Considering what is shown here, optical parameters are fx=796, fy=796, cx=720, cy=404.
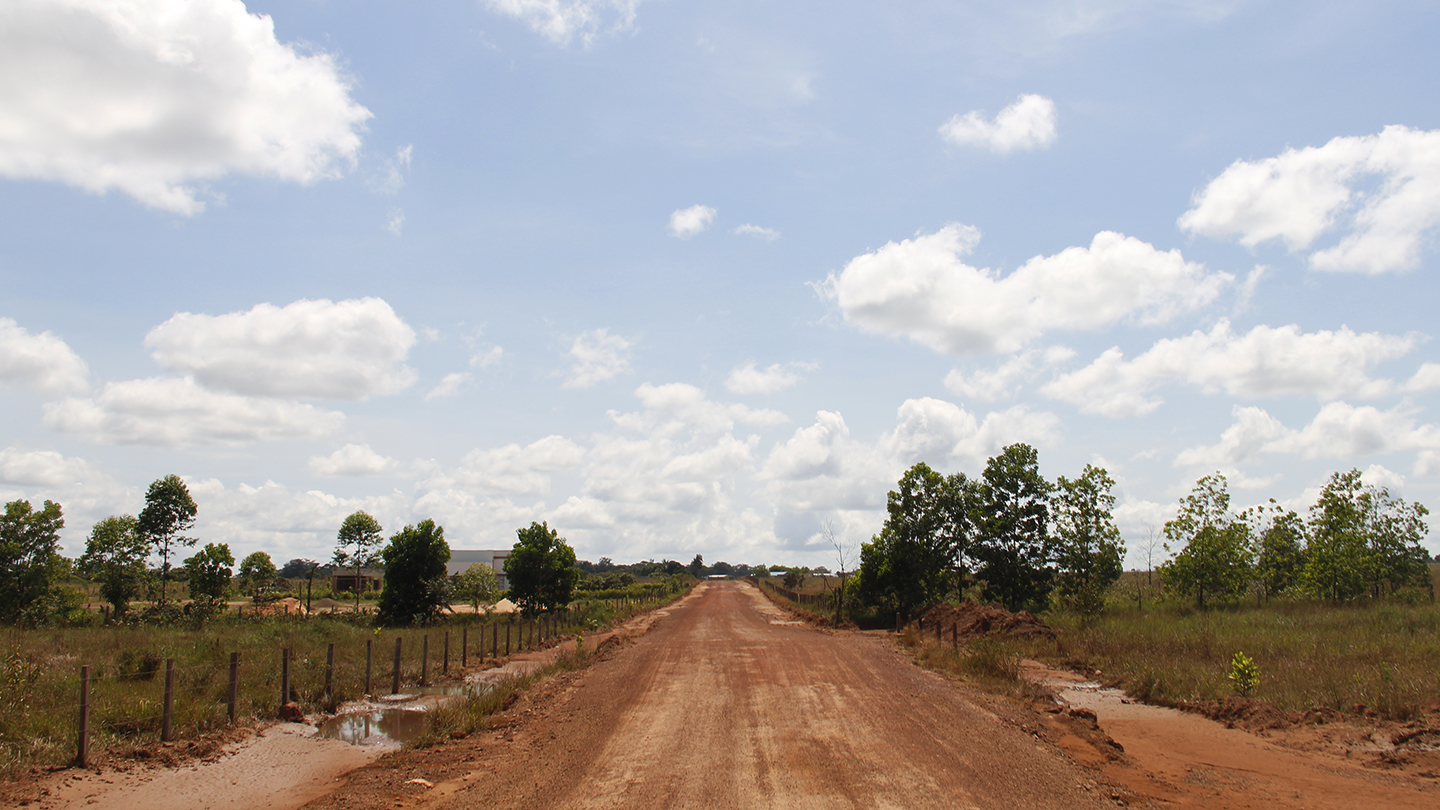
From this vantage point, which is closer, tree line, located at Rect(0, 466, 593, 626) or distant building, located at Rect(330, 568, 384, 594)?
tree line, located at Rect(0, 466, 593, 626)

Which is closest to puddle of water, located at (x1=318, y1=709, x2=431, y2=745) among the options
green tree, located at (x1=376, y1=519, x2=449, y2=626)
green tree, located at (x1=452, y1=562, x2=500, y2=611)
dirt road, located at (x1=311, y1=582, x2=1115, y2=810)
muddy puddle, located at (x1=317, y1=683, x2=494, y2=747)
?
muddy puddle, located at (x1=317, y1=683, x2=494, y2=747)

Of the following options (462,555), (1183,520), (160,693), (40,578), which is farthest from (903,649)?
(462,555)

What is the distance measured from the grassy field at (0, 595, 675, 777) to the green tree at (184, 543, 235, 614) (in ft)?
68.2

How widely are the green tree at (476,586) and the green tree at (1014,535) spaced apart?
30554 millimetres

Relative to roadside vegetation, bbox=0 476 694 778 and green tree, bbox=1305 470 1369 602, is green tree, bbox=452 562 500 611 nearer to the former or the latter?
roadside vegetation, bbox=0 476 694 778

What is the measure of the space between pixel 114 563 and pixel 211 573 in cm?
942

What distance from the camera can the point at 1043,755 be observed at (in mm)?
11383

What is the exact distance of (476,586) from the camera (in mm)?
50469

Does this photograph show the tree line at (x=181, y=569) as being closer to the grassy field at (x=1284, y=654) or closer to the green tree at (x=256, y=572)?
the green tree at (x=256, y=572)

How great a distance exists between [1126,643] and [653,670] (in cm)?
1411

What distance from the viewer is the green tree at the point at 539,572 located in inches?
1890

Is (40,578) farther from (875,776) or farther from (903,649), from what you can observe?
(875,776)

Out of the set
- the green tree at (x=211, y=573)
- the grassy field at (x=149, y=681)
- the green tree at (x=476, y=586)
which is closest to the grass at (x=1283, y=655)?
the grassy field at (x=149, y=681)

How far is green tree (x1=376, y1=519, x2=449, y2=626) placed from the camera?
149ft
